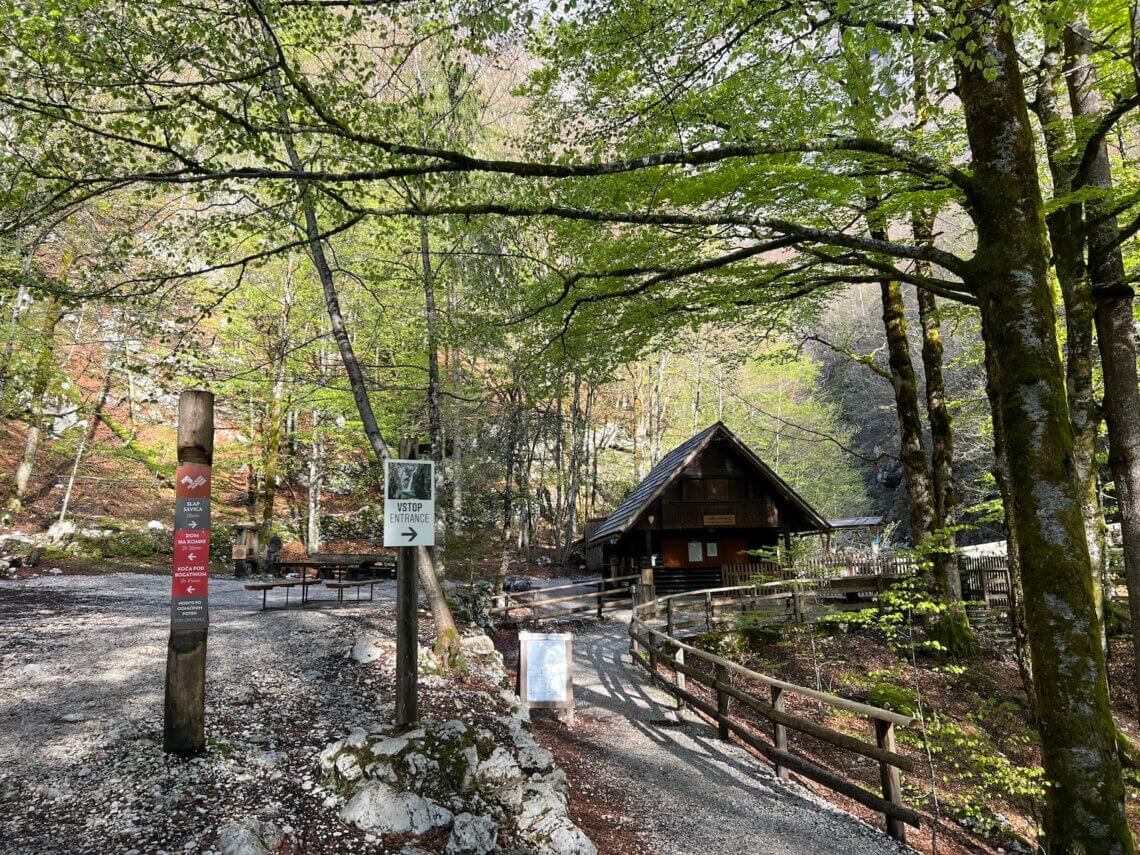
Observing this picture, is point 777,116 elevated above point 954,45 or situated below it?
above

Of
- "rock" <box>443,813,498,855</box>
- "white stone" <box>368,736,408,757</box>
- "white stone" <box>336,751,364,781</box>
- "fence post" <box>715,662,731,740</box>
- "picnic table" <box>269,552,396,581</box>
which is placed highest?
"picnic table" <box>269,552,396,581</box>

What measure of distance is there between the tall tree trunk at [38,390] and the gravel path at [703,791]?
38.8ft

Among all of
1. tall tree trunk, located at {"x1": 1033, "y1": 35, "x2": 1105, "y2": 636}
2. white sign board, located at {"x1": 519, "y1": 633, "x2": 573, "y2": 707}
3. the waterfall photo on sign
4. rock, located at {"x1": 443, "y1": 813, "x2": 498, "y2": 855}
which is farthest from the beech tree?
rock, located at {"x1": 443, "y1": 813, "x2": 498, "y2": 855}

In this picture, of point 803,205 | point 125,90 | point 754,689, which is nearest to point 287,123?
point 125,90

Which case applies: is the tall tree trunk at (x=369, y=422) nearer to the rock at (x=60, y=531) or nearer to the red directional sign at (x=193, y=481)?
the red directional sign at (x=193, y=481)

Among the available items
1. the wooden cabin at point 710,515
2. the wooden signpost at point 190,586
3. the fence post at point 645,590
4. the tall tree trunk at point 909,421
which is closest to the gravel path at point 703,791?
the wooden signpost at point 190,586

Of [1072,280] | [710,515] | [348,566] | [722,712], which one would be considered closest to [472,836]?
[722,712]

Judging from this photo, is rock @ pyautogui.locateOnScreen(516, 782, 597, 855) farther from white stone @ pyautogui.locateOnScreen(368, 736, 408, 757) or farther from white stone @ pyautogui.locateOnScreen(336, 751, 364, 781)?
white stone @ pyautogui.locateOnScreen(336, 751, 364, 781)

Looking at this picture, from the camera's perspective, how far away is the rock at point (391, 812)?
4.18 metres

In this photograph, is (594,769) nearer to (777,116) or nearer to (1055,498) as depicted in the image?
(1055,498)

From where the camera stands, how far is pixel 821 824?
18.0 ft

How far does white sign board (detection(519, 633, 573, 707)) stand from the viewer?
800cm

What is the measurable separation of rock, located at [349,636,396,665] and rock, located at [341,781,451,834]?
3.67 m

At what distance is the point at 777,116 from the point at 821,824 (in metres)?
7.24
